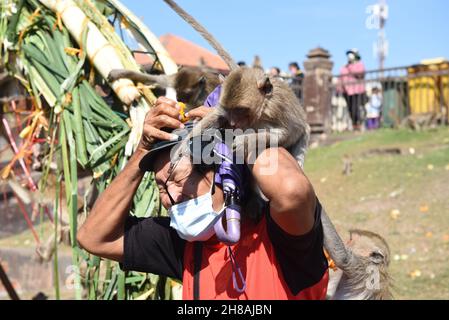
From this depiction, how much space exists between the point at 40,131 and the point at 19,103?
1.03ft

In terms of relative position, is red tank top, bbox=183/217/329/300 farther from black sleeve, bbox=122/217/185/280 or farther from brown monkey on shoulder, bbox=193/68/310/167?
brown monkey on shoulder, bbox=193/68/310/167

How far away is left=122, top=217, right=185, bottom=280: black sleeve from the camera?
254 cm

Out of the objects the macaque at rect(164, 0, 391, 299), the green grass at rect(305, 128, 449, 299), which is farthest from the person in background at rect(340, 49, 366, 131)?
the macaque at rect(164, 0, 391, 299)

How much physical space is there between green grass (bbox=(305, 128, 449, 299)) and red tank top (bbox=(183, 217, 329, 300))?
360 cm

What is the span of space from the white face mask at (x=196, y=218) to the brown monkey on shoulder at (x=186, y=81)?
26.1 inches

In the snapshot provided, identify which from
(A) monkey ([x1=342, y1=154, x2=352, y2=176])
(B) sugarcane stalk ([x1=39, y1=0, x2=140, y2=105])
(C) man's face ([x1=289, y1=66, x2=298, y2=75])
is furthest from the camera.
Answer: (C) man's face ([x1=289, y1=66, x2=298, y2=75])

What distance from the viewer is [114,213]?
2.57 m

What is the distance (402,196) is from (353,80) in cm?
687

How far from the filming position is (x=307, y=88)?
50.7ft

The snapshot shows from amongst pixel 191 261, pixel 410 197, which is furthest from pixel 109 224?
pixel 410 197

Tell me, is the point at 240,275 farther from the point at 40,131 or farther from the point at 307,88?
the point at 307,88

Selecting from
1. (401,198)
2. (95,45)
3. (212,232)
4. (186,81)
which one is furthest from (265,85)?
(401,198)

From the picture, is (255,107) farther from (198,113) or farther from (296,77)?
(296,77)

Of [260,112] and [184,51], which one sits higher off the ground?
[184,51]
